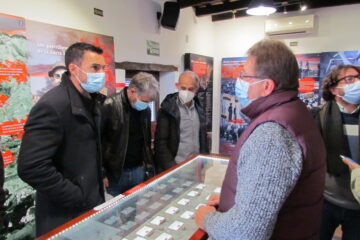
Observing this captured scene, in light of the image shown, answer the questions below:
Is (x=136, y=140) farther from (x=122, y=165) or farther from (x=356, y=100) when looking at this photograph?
(x=356, y=100)

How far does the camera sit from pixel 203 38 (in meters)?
5.73

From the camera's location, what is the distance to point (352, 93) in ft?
6.17

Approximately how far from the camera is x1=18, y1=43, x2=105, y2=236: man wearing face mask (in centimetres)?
141

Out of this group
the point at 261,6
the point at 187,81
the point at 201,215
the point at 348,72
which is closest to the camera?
the point at 201,215

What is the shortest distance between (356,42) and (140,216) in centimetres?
540

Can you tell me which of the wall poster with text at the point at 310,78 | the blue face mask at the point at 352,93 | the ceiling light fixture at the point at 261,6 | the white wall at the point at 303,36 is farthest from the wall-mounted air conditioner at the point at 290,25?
the blue face mask at the point at 352,93

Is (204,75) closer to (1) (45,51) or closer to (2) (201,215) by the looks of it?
(1) (45,51)

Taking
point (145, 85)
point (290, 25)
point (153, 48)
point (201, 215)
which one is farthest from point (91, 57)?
point (290, 25)

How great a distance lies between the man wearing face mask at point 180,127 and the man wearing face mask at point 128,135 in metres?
0.14

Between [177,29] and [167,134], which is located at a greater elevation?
[177,29]

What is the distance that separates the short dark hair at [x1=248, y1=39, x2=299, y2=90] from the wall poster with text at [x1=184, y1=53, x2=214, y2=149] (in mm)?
4018

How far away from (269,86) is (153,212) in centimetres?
92

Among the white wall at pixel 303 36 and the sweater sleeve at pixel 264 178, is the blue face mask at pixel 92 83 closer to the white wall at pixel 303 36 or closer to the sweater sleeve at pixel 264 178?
the sweater sleeve at pixel 264 178

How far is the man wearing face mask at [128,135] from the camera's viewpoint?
7.39 feet
